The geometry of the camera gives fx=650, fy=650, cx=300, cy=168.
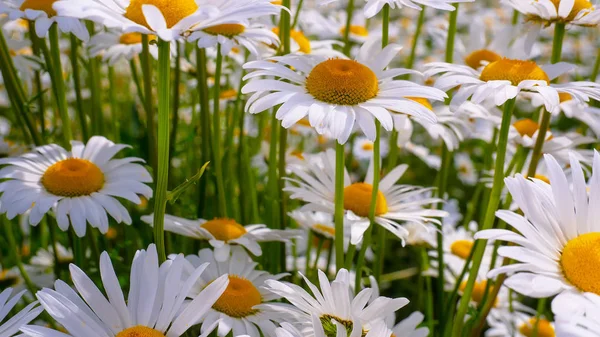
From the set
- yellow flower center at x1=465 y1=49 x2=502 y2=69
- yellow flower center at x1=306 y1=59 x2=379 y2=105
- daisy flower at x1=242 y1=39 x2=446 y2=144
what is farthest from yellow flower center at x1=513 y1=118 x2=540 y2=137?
yellow flower center at x1=306 y1=59 x2=379 y2=105

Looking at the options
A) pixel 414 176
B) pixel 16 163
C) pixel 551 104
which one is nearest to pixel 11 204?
pixel 16 163

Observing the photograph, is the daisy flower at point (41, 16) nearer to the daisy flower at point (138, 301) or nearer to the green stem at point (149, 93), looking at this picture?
the green stem at point (149, 93)

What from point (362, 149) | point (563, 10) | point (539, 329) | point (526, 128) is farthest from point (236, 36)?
point (362, 149)

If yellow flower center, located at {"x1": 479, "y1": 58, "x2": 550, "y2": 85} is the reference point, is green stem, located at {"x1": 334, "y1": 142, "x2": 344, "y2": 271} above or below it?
below

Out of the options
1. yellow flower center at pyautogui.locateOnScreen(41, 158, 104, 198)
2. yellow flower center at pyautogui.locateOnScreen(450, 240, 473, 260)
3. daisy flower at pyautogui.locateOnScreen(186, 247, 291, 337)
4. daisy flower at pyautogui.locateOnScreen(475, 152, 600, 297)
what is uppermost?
daisy flower at pyautogui.locateOnScreen(475, 152, 600, 297)

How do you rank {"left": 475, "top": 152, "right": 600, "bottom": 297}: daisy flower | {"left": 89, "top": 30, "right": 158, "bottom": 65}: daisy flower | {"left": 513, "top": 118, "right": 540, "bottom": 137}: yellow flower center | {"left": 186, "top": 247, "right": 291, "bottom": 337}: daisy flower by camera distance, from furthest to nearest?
{"left": 89, "top": 30, "right": 158, "bottom": 65}: daisy flower, {"left": 513, "top": 118, "right": 540, "bottom": 137}: yellow flower center, {"left": 186, "top": 247, "right": 291, "bottom": 337}: daisy flower, {"left": 475, "top": 152, "right": 600, "bottom": 297}: daisy flower

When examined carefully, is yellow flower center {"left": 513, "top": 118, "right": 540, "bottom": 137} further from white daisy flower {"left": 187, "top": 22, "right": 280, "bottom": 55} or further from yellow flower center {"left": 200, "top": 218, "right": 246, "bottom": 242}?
yellow flower center {"left": 200, "top": 218, "right": 246, "bottom": 242}

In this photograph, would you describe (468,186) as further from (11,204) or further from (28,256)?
(11,204)

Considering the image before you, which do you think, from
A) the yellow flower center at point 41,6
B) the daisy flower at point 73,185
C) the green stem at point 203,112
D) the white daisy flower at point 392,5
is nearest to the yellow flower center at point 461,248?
the green stem at point 203,112
